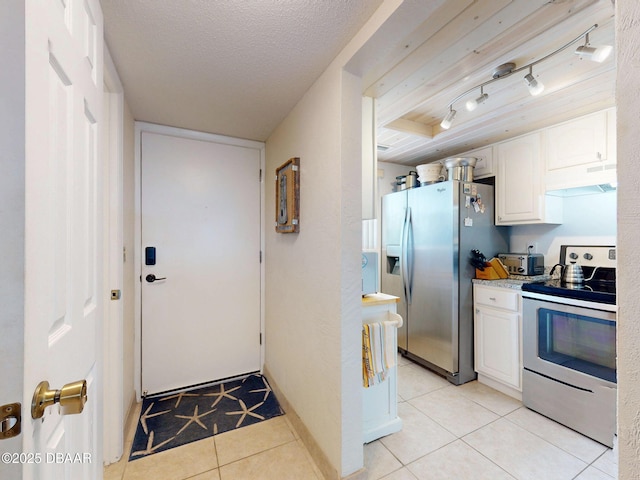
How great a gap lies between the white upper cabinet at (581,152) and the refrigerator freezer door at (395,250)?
1.26 metres

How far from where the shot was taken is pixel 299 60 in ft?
4.81

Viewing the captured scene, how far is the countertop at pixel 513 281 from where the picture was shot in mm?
2292

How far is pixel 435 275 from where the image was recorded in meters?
2.66

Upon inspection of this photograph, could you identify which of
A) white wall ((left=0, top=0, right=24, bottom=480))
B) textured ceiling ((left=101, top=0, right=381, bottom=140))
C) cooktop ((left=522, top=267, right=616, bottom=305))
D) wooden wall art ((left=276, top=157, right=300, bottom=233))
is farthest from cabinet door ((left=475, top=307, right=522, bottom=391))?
white wall ((left=0, top=0, right=24, bottom=480))

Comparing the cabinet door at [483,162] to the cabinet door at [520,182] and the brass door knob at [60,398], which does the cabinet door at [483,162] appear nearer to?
the cabinet door at [520,182]

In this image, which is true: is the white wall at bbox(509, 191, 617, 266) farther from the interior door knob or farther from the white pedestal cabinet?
the interior door knob

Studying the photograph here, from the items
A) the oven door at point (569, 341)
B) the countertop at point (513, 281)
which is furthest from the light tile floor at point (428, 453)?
the countertop at point (513, 281)

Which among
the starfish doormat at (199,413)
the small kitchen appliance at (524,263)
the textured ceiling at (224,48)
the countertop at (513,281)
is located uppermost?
the textured ceiling at (224,48)

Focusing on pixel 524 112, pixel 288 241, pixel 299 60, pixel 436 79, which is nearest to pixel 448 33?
pixel 436 79

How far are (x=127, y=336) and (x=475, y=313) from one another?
2830mm

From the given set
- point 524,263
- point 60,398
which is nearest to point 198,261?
point 60,398

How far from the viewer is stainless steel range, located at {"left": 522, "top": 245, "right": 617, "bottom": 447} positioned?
1771 millimetres

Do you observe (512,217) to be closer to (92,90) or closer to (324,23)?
(324,23)

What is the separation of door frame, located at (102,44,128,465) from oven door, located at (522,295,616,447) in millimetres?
2816
